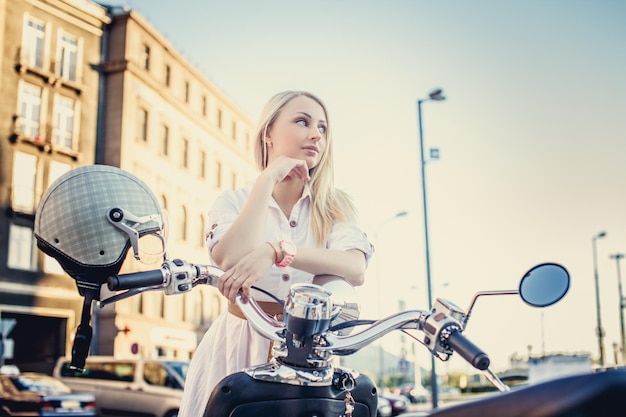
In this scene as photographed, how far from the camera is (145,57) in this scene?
119 ft

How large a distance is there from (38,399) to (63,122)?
794 inches

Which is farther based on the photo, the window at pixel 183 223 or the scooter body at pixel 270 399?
the window at pixel 183 223

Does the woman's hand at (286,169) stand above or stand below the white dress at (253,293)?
above

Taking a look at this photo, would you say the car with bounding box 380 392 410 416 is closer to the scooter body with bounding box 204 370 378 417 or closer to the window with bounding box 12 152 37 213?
the window with bounding box 12 152 37 213

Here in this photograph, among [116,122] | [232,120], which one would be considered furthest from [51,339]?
[232,120]

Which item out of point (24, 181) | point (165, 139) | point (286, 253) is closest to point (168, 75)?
point (165, 139)

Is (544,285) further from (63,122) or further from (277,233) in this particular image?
(63,122)

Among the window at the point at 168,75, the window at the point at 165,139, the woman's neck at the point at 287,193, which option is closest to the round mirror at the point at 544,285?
the woman's neck at the point at 287,193

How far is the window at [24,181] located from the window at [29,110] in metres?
0.98

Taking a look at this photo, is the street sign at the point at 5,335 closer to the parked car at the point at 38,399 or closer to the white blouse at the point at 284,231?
the parked car at the point at 38,399

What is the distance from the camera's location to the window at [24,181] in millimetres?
28431

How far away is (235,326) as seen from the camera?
6.52ft

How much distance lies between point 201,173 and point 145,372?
28321 mm

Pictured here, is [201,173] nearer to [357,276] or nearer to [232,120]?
[232,120]
